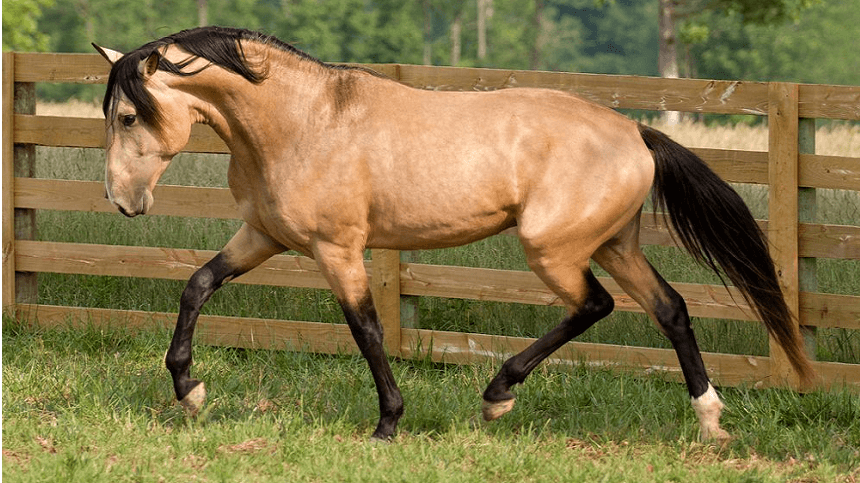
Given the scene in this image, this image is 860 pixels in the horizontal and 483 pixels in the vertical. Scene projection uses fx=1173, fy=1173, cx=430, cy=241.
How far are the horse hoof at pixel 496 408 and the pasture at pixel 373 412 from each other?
0.30ft

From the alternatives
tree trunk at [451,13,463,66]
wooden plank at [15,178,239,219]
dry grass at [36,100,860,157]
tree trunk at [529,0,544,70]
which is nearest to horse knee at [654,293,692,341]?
wooden plank at [15,178,239,219]

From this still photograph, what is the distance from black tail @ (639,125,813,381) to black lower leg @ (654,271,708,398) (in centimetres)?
27

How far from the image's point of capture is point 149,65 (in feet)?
15.8

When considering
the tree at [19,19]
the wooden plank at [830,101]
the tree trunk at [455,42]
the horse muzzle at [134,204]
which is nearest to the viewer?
the horse muzzle at [134,204]

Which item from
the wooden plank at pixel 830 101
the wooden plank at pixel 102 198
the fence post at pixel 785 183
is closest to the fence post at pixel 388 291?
the wooden plank at pixel 102 198

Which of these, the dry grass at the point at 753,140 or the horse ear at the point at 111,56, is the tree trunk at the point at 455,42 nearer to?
the dry grass at the point at 753,140

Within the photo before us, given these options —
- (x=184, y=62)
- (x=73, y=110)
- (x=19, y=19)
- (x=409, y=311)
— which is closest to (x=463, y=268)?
(x=409, y=311)

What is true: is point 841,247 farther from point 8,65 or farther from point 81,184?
point 8,65

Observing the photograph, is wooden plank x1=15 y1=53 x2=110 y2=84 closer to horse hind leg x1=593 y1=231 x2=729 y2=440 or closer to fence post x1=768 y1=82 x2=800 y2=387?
horse hind leg x1=593 y1=231 x2=729 y2=440

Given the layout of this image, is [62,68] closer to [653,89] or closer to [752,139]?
[653,89]

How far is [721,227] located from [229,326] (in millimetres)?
3135

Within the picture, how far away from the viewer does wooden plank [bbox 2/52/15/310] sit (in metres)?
7.43

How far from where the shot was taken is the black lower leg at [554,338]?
5270 mm

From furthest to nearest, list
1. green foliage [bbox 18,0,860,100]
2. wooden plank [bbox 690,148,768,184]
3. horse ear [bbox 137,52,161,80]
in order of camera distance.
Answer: green foliage [bbox 18,0,860,100] < wooden plank [bbox 690,148,768,184] < horse ear [bbox 137,52,161,80]
